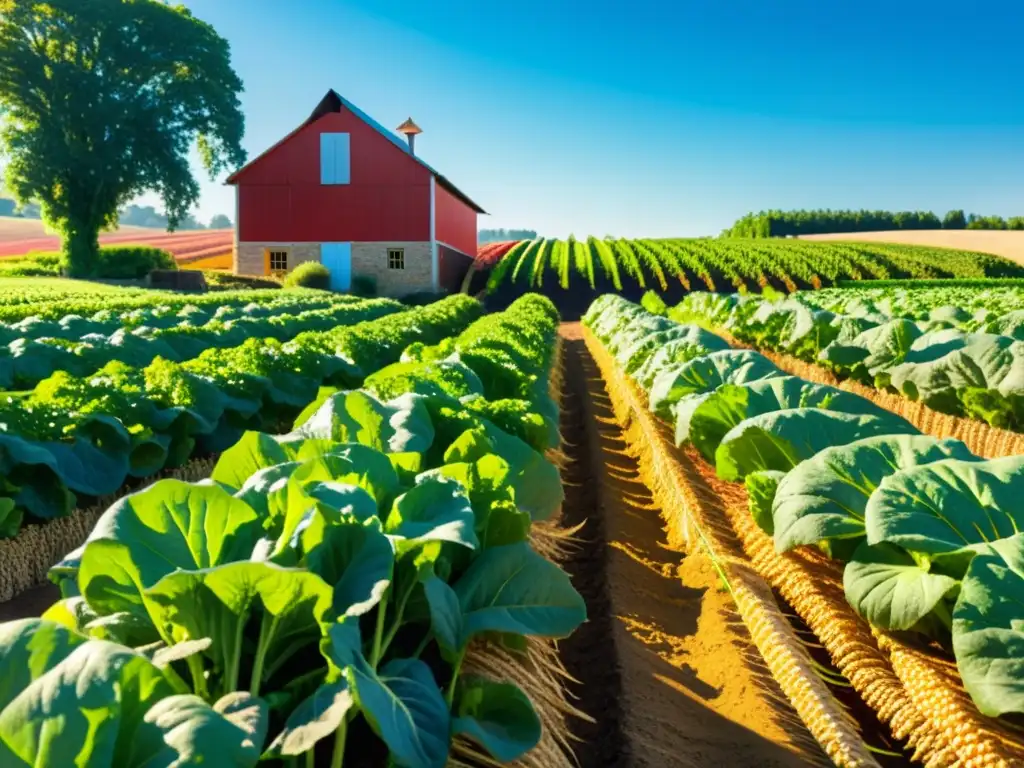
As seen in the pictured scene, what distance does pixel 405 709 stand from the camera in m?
1.79

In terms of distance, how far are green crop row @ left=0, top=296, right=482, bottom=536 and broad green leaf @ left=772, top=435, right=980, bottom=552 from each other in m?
3.76

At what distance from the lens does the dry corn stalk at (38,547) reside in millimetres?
4340

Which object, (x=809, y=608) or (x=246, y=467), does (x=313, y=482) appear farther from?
(x=809, y=608)

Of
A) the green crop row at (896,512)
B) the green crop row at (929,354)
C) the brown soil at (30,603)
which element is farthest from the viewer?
the green crop row at (929,354)

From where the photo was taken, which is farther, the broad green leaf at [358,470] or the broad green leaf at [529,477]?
the broad green leaf at [529,477]

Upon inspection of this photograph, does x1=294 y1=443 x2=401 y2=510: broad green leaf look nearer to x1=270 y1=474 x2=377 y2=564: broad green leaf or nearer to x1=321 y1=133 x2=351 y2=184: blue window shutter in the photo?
x1=270 y1=474 x2=377 y2=564: broad green leaf

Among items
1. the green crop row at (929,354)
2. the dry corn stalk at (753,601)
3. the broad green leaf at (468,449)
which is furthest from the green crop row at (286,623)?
the green crop row at (929,354)

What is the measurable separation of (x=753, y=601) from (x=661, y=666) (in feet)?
1.69

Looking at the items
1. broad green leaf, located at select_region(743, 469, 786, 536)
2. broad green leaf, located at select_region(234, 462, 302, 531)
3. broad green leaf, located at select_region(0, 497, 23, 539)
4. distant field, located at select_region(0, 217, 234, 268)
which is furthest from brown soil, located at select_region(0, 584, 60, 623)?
distant field, located at select_region(0, 217, 234, 268)

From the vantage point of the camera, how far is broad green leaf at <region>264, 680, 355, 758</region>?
64.8 inches

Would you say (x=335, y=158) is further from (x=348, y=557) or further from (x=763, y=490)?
(x=348, y=557)

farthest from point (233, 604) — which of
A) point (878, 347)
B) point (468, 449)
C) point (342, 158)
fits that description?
point (342, 158)

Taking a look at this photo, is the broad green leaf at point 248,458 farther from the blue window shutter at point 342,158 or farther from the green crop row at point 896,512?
the blue window shutter at point 342,158

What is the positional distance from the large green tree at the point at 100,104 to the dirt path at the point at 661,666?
3151 cm
